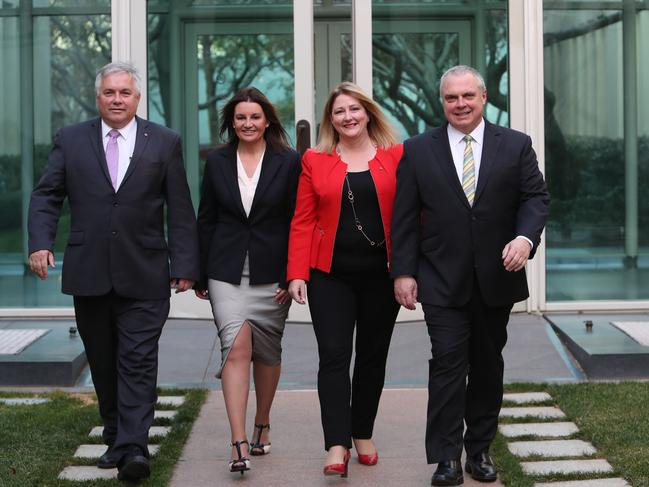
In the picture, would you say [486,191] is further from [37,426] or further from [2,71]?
[2,71]

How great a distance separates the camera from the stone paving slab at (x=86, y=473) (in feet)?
17.3

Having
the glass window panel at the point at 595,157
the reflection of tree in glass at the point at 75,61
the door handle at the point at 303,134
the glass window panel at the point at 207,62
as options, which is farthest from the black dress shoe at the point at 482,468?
the reflection of tree in glass at the point at 75,61

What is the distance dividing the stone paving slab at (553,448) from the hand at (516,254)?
1096 millimetres

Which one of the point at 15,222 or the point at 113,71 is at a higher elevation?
the point at 113,71

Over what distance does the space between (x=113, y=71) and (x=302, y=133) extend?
359cm

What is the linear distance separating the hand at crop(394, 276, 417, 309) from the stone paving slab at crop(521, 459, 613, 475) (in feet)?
2.93

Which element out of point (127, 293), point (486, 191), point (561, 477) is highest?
point (486, 191)

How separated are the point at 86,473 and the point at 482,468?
1653mm

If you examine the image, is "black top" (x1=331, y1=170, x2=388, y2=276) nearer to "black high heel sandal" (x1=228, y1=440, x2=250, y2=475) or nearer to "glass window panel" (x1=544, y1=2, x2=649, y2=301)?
"black high heel sandal" (x1=228, y1=440, x2=250, y2=475)

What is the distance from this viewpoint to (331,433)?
205 inches

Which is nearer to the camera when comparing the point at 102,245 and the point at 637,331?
the point at 102,245

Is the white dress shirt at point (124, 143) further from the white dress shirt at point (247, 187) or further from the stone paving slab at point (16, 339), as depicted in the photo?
the stone paving slab at point (16, 339)

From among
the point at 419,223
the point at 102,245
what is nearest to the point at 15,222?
the point at 102,245

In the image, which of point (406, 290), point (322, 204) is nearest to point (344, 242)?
point (322, 204)
